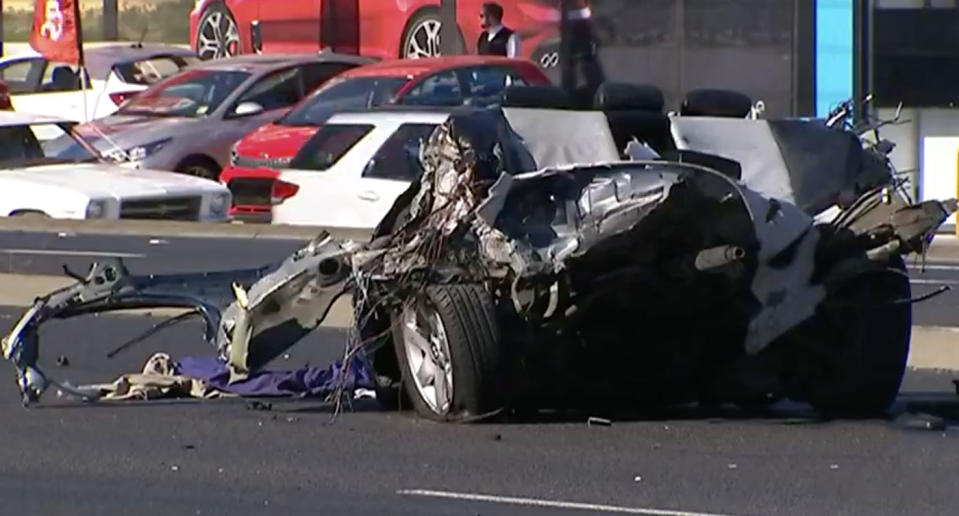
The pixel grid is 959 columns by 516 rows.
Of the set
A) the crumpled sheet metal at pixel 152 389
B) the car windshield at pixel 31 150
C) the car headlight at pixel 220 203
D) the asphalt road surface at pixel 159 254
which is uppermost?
the car windshield at pixel 31 150

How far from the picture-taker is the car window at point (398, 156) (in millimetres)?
19281

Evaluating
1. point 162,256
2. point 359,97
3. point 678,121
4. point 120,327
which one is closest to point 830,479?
point 678,121

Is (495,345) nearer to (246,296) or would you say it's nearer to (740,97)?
(246,296)

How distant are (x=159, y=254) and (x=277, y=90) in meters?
6.42

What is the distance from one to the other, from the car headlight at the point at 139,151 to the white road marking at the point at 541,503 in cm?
1502

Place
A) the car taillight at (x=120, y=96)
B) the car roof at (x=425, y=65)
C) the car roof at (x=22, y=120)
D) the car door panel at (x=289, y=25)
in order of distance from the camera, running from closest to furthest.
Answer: the car roof at (x=22, y=120), the car roof at (x=425, y=65), the car taillight at (x=120, y=96), the car door panel at (x=289, y=25)

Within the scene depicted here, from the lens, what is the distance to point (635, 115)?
9977mm

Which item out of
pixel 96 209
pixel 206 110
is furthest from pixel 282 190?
pixel 206 110

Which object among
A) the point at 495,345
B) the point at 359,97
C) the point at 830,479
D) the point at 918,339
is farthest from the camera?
the point at 359,97

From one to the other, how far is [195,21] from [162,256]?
14508mm

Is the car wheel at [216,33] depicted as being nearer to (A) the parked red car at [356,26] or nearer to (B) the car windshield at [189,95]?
(A) the parked red car at [356,26]

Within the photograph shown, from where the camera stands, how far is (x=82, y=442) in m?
9.49

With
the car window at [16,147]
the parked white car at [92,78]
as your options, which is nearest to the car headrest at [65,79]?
the parked white car at [92,78]

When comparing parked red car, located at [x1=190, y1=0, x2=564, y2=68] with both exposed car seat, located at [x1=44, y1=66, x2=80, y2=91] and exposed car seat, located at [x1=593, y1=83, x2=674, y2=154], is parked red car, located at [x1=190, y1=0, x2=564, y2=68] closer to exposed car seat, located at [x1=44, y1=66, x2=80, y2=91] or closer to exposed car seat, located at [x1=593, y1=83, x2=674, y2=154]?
exposed car seat, located at [x1=44, y1=66, x2=80, y2=91]
